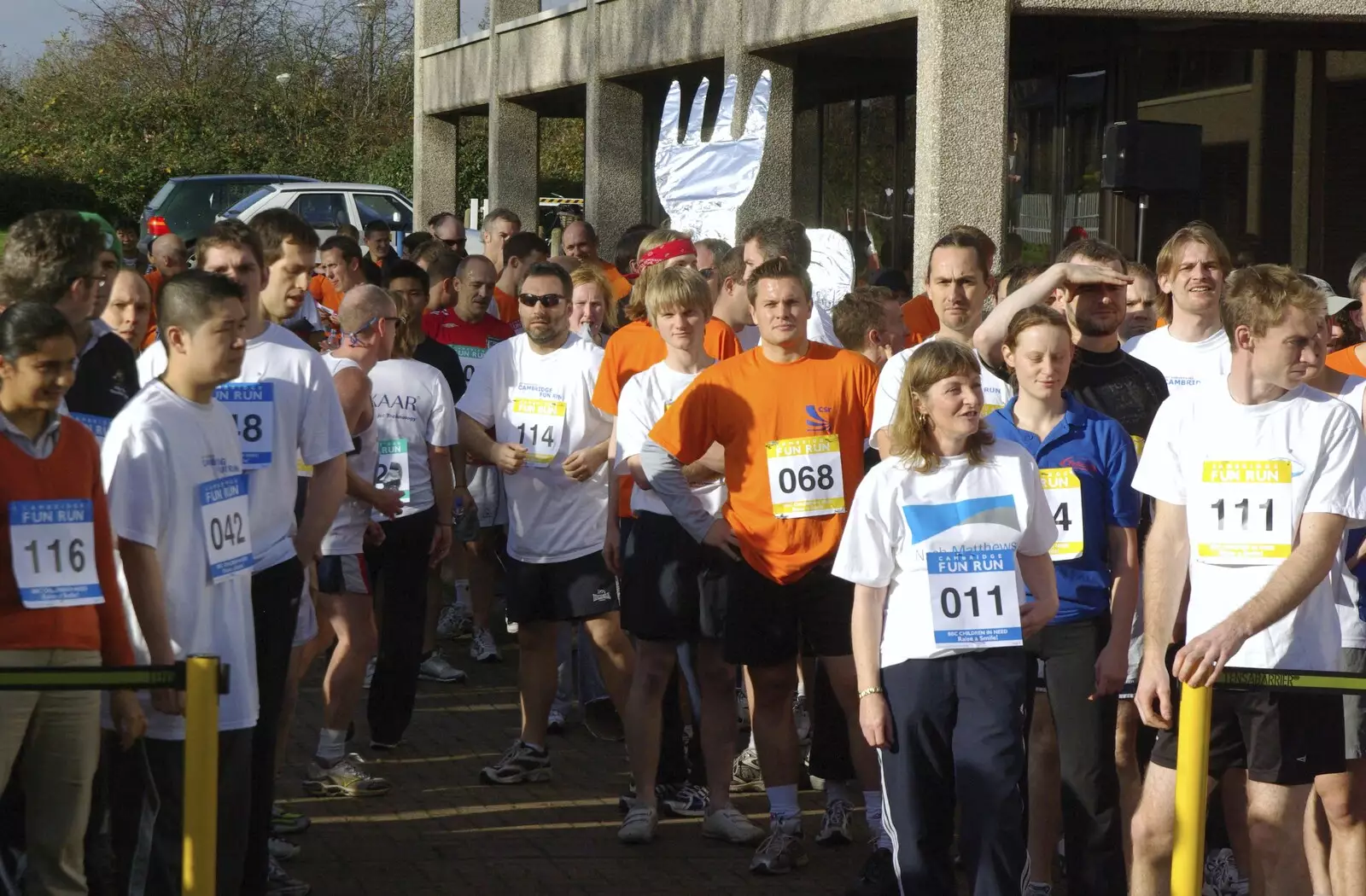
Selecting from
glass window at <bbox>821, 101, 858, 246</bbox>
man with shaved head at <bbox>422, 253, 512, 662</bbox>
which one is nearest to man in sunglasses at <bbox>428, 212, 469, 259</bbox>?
man with shaved head at <bbox>422, 253, 512, 662</bbox>

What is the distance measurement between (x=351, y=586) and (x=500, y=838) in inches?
50.9

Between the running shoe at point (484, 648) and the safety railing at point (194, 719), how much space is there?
5.79 m

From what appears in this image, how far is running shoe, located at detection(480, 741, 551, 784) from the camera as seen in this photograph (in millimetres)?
7441

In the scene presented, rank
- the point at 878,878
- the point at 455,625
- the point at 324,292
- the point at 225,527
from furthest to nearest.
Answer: the point at 324,292
the point at 455,625
the point at 878,878
the point at 225,527

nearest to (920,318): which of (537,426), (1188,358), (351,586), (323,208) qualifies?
(1188,358)

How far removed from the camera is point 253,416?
17.5 feet

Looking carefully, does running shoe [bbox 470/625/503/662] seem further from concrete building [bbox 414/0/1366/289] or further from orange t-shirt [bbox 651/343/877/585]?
concrete building [bbox 414/0/1366/289]

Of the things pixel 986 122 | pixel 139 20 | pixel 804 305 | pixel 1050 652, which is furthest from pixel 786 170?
pixel 139 20

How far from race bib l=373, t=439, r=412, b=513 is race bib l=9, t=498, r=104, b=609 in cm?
319

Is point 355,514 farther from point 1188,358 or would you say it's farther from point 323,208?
point 323,208

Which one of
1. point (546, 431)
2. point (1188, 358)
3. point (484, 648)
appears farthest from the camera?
point (484, 648)

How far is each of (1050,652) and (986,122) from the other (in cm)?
733

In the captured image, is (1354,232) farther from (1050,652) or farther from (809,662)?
(1050,652)

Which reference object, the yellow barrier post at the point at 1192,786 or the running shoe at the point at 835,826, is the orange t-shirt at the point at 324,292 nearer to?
the running shoe at the point at 835,826
